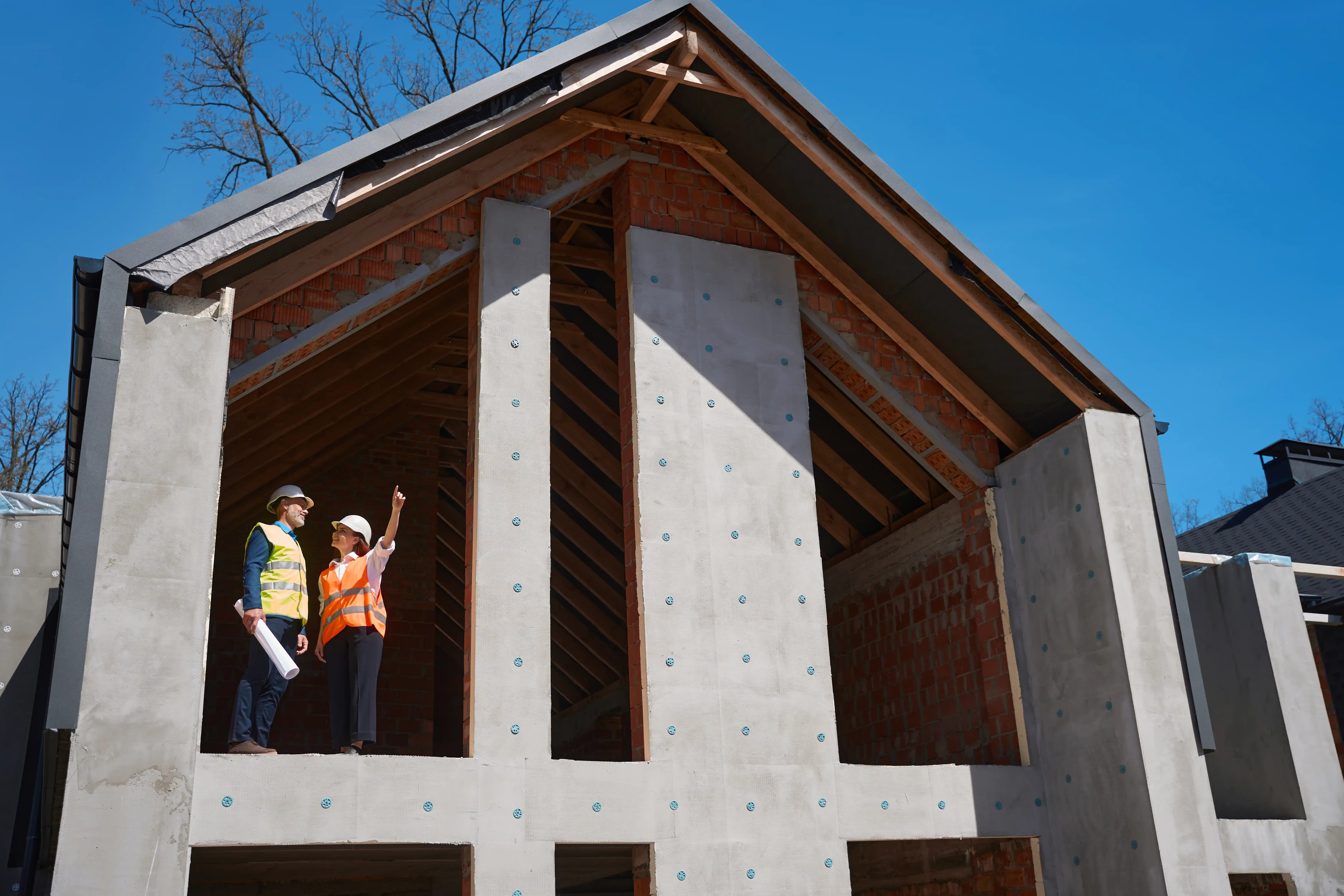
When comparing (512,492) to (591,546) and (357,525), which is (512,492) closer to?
(357,525)

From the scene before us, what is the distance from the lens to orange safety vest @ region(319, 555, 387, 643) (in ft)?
23.6

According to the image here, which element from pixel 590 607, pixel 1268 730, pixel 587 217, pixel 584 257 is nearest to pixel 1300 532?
pixel 1268 730

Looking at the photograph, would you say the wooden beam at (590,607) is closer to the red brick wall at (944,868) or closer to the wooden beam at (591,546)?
the wooden beam at (591,546)

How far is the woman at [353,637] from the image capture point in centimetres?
701

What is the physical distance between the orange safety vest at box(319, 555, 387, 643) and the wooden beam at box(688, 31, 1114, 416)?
404cm

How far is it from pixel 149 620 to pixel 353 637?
5.78ft

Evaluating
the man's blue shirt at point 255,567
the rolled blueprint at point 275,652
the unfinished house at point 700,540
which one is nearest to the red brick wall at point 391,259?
the unfinished house at point 700,540

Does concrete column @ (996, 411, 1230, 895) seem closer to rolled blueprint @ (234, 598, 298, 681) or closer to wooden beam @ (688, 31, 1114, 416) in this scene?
wooden beam @ (688, 31, 1114, 416)

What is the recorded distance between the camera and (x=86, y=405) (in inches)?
224

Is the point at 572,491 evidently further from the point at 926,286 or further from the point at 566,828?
the point at 566,828

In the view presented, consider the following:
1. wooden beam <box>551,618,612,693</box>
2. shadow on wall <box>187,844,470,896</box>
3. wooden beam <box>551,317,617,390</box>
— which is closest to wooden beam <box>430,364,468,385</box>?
wooden beam <box>551,317,617,390</box>

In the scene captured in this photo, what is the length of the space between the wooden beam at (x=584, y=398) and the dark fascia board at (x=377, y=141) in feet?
13.4

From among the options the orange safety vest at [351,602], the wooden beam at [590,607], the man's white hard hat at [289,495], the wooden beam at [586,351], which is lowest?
the orange safety vest at [351,602]

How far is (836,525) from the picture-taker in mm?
11164
